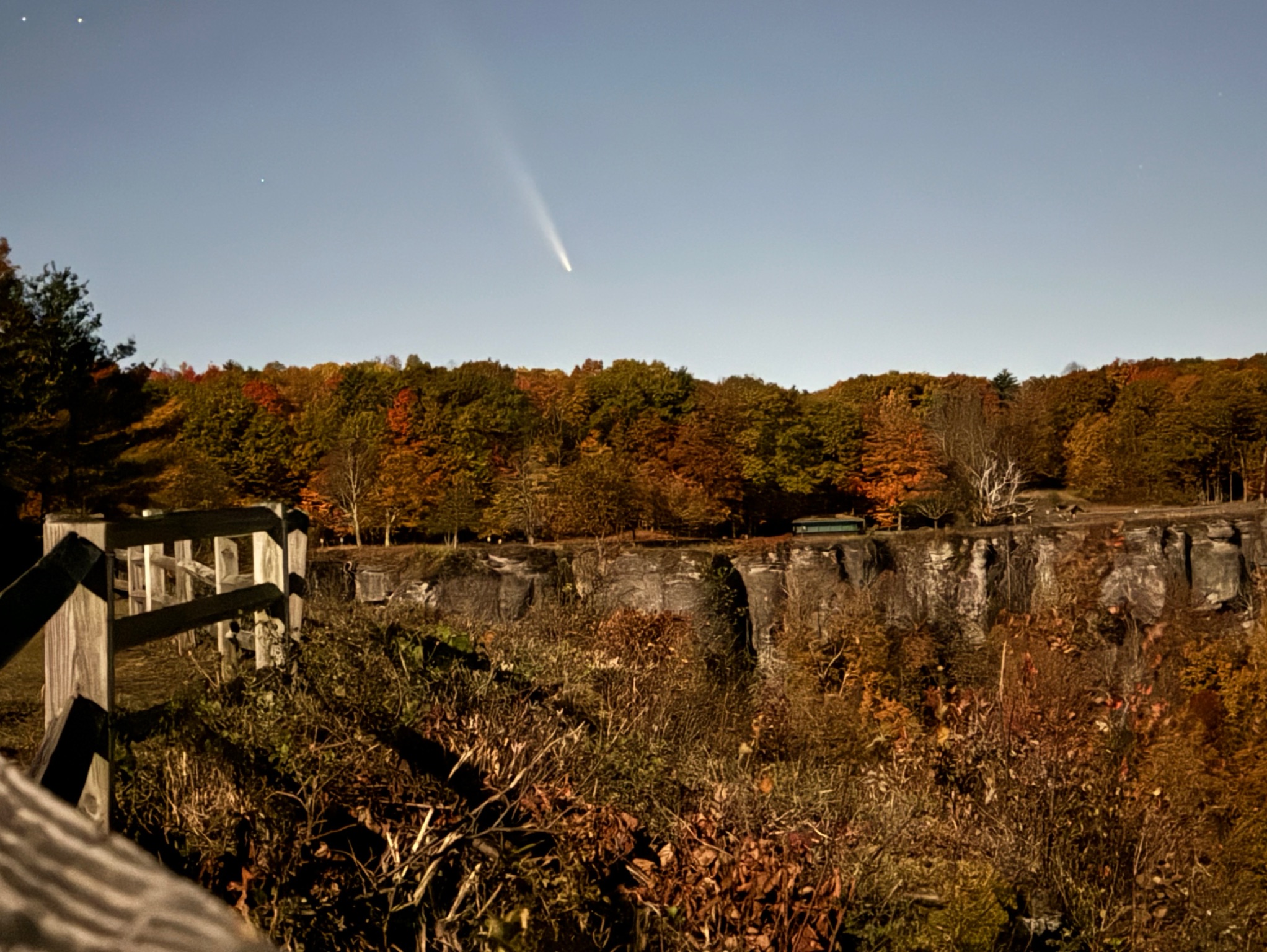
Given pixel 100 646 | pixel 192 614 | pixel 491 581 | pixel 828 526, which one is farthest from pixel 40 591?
pixel 828 526

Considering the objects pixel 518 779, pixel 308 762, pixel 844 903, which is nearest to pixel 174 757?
pixel 308 762

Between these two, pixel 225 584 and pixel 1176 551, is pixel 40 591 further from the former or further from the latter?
pixel 1176 551

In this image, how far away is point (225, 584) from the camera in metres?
7.60

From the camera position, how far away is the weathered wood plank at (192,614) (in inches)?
184

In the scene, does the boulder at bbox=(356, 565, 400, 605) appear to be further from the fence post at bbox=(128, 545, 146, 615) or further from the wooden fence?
the fence post at bbox=(128, 545, 146, 615)

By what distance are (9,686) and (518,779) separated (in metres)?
4.84

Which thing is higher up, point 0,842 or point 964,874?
point 0,842

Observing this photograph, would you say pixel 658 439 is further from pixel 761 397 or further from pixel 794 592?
pixel 794 592

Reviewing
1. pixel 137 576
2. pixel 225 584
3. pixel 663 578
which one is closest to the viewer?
pixel 225 584

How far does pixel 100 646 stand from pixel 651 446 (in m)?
53.5

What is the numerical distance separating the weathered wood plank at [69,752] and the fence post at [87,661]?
1.37ft

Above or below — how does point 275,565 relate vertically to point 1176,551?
above

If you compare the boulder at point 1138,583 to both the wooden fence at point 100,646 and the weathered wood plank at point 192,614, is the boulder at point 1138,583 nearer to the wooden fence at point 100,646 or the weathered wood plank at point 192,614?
the wooden fence at point 100,646

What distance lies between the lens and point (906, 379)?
7819cm
